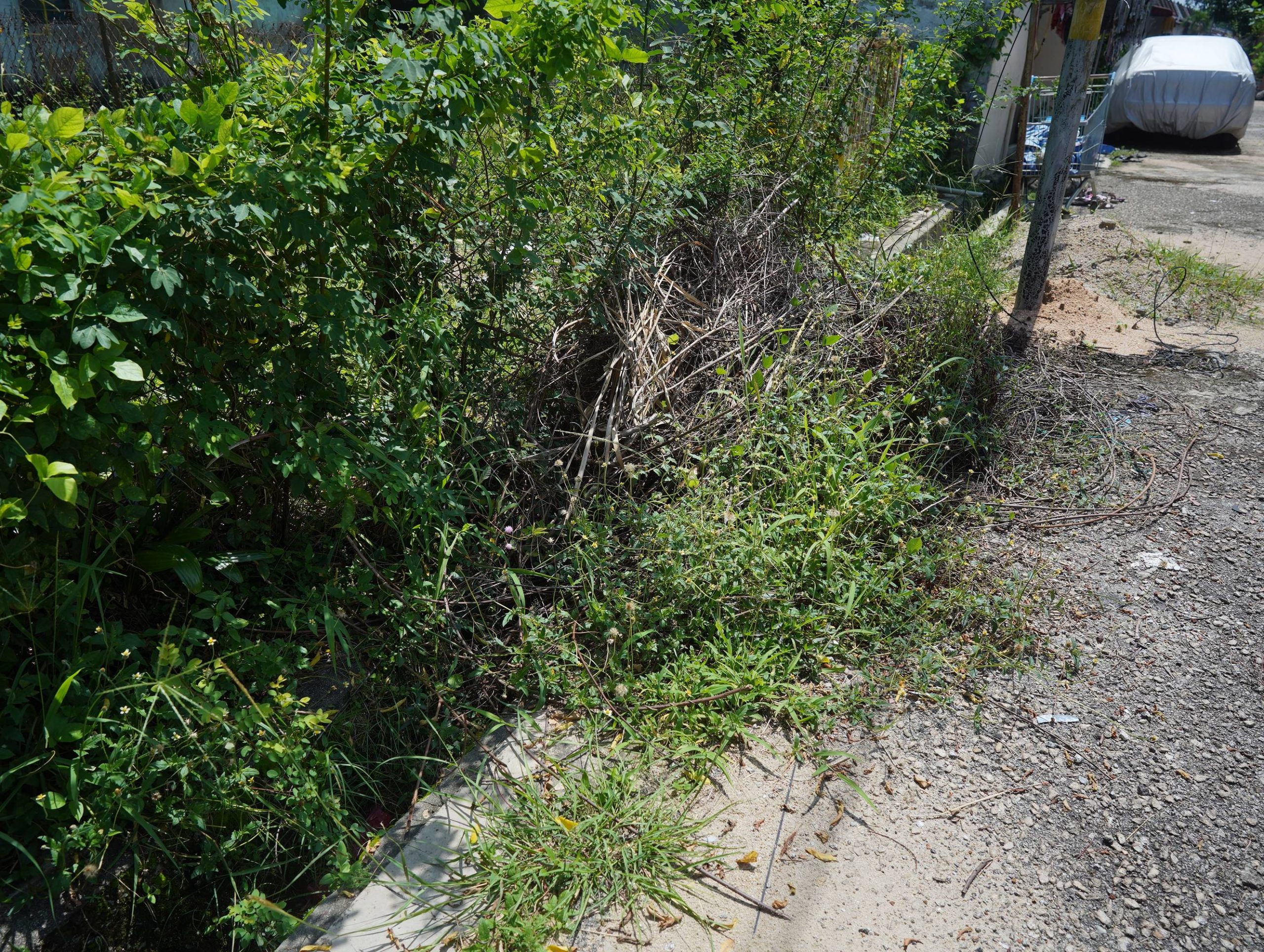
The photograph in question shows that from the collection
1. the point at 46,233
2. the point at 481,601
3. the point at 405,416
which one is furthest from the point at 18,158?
the point at 481,601

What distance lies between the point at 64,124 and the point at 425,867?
7.09 feet

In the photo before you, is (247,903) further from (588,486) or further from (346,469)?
(588,486)

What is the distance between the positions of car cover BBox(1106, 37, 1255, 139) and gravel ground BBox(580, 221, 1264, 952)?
14.8 m

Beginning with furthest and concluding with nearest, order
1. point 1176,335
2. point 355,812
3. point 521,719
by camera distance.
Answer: point 1176,335 → point 521,719 → point 355,812

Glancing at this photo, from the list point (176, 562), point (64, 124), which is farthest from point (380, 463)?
point (64, 124)

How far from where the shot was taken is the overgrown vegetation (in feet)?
7.45

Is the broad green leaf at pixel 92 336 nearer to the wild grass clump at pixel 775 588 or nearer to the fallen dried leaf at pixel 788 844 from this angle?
the wild grass clump at pixel 775 588

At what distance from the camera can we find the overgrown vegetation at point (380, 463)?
2271 millimetres

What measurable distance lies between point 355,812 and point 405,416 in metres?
1.28

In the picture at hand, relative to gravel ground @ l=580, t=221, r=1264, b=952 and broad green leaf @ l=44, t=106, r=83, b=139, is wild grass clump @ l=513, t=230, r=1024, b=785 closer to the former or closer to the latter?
gravel ground @ l=580, t=221, r=1264, b=952

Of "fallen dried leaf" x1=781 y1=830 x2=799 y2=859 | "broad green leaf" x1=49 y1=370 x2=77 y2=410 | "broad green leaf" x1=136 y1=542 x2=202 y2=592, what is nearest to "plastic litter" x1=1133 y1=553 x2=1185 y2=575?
"fallen dried leaf" x1=781 y1=830 x2=799 y2=859

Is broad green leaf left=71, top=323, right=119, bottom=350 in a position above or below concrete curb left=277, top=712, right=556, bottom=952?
above

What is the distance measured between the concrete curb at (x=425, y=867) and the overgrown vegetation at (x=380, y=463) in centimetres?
10

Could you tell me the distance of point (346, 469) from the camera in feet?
8.52
